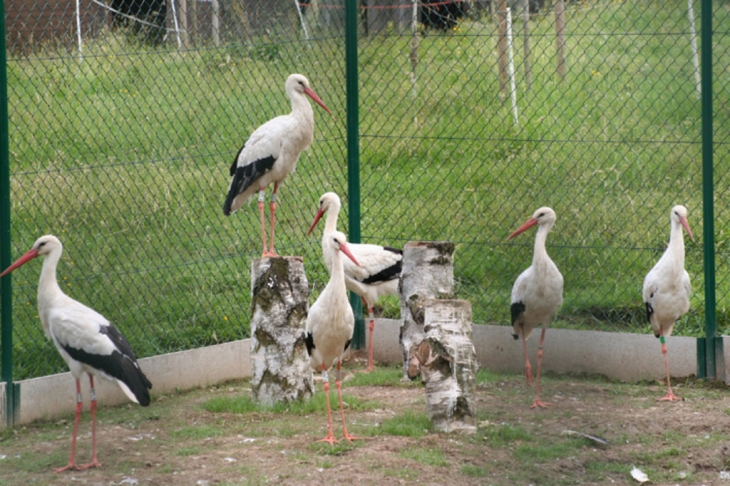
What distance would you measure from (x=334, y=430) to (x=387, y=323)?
2096mm

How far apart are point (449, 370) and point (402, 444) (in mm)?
492

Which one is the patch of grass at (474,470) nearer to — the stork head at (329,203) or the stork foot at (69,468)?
the stork foot at (69,468)

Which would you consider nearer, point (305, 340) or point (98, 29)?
point (305, 340)

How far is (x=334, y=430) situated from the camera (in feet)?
17.4

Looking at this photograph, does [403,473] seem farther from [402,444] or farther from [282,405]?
[282,405]

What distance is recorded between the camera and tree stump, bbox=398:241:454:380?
6.23m

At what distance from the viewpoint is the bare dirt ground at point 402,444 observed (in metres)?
4.54

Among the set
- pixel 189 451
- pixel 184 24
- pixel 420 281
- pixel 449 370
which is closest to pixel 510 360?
pixel 420 281

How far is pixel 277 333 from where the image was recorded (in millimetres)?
5797

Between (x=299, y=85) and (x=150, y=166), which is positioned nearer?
(x=299, y=85)

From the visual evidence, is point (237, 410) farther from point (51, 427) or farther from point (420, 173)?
point (420, 173)

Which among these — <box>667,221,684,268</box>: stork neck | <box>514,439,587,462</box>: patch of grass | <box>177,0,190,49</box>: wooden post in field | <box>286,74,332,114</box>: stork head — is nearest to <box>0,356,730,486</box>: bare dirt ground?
<box>514,439,587,462</box>: patch of grass

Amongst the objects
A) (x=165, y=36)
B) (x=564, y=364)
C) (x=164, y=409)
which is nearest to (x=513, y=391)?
(x=564, y=364)

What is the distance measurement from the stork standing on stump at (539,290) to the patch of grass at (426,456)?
1602 mm
